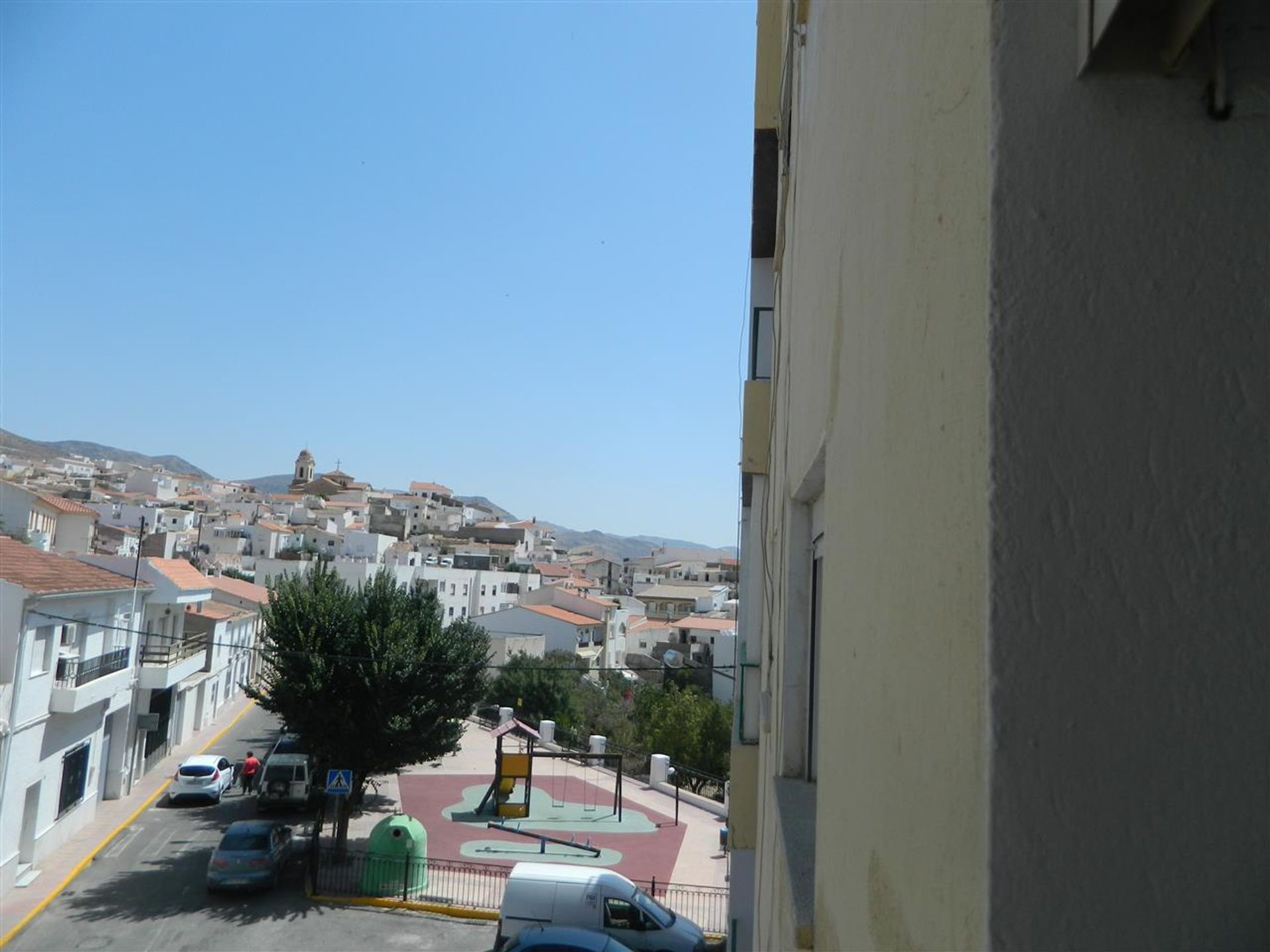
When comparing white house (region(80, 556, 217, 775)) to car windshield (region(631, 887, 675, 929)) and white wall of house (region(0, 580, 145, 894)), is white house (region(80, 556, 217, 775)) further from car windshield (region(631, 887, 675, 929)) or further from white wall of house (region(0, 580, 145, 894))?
car windshield (region(631, 887, 675, 929))

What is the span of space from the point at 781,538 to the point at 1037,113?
110 inches

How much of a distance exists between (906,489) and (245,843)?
18.8 meters

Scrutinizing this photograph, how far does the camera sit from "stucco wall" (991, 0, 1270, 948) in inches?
31.2

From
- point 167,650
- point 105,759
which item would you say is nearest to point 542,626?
point 167,650

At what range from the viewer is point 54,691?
17.6 meters

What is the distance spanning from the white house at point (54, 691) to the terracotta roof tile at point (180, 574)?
355 centimetres

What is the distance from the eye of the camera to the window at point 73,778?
18672 millimetres

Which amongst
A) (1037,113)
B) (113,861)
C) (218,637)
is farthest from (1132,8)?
(218,637)

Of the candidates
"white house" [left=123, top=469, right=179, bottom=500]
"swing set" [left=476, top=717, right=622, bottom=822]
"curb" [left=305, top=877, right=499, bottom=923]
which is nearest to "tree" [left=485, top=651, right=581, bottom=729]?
"swing set" [left=476, top=717, right=622, bottom=822]

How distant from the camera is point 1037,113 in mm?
892

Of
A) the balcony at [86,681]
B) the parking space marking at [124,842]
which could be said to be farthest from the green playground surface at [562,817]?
the balcony at [86,681]

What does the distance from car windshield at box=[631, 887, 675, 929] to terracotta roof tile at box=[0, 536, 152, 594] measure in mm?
11412

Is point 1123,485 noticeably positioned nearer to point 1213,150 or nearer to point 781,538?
point 1213,150

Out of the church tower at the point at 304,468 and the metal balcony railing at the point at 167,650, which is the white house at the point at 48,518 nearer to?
the metal balcony railing at the point at 167,650
